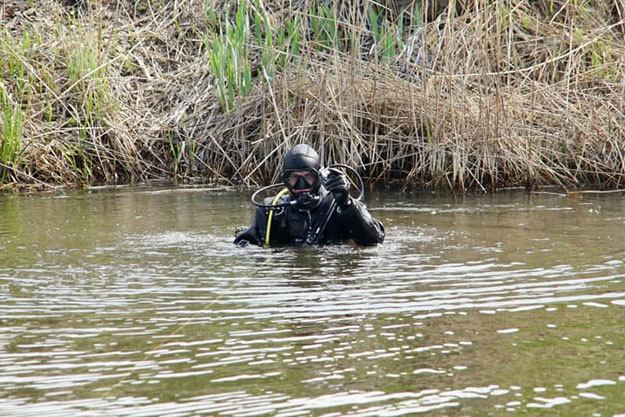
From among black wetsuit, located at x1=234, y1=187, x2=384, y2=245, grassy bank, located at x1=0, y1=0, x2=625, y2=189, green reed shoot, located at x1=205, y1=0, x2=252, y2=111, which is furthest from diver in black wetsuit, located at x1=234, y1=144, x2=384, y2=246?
green reed shoot, located at x1=205, y1=0, x2=252, y2=111

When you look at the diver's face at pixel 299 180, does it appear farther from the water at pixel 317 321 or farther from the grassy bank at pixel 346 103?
the grassy bank at pixel 346 103

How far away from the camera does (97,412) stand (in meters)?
3.27

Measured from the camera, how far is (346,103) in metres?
9.98

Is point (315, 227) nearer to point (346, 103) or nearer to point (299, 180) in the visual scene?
point (299, 180)

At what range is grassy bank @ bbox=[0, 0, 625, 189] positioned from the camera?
32.6 feet

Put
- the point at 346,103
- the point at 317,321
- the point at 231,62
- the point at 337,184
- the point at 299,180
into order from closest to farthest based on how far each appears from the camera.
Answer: the point at 317,321, the point at 337,184, the point at 299,180, the point at 346,103, the point at 231,62

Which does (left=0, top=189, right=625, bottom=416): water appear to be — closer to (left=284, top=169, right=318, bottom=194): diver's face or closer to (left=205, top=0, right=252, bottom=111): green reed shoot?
(left=284, top=169, right=318, bottom=194): diver's face

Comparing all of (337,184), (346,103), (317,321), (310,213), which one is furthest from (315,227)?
(346,103)

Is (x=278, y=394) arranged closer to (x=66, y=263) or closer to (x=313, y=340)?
(x=313, y=340)

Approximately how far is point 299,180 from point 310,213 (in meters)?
0.37

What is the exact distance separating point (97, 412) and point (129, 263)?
3208 mm

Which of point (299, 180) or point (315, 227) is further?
point (315, 227)

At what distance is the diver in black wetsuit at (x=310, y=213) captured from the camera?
21.7ft

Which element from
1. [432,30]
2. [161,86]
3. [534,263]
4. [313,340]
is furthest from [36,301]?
[161,86]
